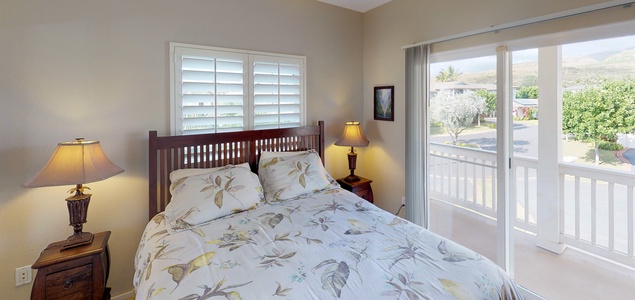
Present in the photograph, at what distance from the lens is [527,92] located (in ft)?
7.10

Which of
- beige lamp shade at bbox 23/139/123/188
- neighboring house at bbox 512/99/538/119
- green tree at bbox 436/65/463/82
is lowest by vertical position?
beige lamp shade at bbox 23/139/123/188

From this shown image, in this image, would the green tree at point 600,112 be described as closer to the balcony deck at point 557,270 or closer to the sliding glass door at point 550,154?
the sliding glass door at point 550,154

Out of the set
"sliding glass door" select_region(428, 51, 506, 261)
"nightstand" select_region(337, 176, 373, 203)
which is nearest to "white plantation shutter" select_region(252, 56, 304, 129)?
"nightstand" select_region(337, 176, 373, 203)

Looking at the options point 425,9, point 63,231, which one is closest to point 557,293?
point 425,9

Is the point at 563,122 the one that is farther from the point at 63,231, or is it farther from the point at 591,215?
the point at 63,231

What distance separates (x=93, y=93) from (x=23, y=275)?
132 cm

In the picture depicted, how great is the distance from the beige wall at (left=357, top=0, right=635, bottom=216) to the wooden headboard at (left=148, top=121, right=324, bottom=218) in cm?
92

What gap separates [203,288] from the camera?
1172mm

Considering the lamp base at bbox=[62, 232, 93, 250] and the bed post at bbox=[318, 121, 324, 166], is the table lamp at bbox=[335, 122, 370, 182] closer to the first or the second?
the bed post at bbox=[318, 121, 324, 166]

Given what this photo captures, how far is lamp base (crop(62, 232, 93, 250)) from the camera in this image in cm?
173

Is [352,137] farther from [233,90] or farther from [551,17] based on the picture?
[551,17]

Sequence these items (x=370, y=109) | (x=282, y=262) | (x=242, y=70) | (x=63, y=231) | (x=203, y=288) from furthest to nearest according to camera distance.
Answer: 1. (x=370, y=109)
2. (x=242, y=70)
3. (x=63, y=231)
4. (x=282, y=262)
5. (x=203, y=288)

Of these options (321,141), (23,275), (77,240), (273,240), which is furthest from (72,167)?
(321,141)

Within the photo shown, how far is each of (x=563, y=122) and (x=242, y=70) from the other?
2648 mm
